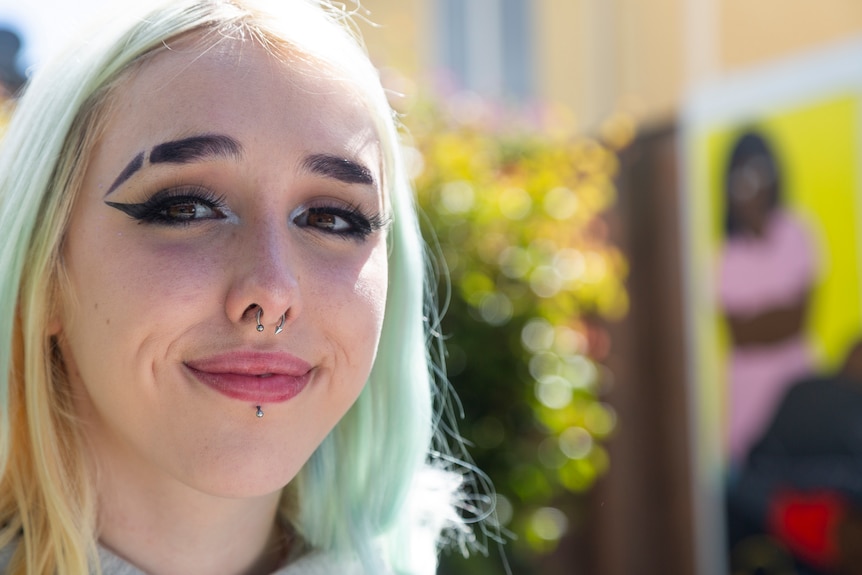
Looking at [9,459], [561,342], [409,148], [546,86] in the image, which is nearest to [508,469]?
[561,342]

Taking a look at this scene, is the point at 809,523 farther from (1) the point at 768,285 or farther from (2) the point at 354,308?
(2) the point at 354,308

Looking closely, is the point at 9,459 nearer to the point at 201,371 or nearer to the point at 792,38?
the point at 201,371

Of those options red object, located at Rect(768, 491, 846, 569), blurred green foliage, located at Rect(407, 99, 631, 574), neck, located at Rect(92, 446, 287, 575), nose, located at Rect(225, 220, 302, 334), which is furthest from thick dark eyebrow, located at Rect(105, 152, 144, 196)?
red object, located at Rect(768, 491, 846, 569)

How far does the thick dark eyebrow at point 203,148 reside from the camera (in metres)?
1.40

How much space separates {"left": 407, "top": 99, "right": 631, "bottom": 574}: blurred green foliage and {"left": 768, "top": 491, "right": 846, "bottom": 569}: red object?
120 centimetres

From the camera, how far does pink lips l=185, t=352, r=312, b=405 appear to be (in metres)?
1.39

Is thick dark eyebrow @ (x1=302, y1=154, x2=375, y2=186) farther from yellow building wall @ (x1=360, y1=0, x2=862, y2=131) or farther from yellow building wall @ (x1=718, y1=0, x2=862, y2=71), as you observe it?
yellow building wall @ (x1=718, y1=0, x2=862, y2=71)

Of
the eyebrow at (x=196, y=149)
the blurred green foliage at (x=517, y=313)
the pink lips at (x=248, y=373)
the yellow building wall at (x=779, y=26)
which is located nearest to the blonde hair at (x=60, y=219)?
the eyebrow at (x=196, y=149)

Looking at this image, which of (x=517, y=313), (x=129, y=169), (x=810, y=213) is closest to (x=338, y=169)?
(x=129, y=169)

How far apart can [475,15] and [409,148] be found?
132 inches

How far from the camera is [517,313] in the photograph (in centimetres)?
389

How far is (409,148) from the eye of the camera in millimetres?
3719

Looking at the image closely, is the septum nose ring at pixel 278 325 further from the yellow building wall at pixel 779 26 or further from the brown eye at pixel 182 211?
the yellow building wall at pixel 779 26

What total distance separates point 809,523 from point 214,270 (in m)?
3.95
